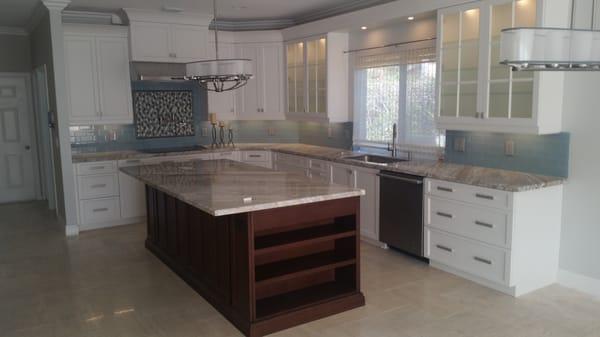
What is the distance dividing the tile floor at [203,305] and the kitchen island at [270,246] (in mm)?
142

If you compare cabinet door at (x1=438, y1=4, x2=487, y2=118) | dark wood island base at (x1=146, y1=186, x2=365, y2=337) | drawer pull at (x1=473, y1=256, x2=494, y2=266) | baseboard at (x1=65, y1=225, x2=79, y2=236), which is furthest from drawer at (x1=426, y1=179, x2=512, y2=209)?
baseboard at (x1=65, y1=225, x2=79, y2=236)

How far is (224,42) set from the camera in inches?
275

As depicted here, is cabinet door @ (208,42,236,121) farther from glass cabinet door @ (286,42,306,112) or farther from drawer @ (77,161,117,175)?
drawer @ (77,161,117,175)

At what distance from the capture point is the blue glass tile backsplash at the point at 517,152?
158 inches

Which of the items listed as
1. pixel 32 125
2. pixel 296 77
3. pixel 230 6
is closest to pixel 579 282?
pixel 296 77

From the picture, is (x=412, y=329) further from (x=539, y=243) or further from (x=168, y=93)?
(x=168, y=93)

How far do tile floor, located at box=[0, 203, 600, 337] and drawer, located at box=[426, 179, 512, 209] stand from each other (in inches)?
28.1

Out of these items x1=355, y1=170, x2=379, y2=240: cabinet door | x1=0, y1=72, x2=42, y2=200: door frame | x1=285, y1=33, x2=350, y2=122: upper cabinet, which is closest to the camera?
x1=355, y1=170, x2=379, y2=240: cabinet door

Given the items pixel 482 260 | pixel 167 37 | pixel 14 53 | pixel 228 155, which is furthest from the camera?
pixel 14 53

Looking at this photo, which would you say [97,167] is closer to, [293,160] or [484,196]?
[293,160]

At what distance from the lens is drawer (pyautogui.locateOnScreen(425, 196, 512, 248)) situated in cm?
383

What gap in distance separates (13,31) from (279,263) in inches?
237

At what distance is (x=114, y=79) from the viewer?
6266 millimetres

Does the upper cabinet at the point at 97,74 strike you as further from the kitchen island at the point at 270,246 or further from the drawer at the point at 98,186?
the kitchen island at the point at 270,246
